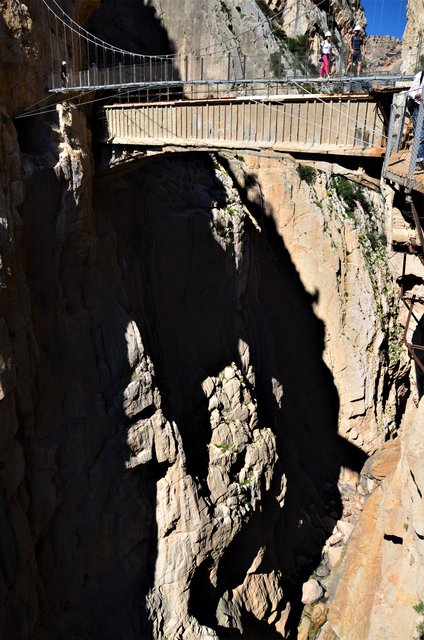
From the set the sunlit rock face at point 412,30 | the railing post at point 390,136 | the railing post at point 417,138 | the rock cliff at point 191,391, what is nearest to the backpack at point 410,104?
the railing post at point 390,136

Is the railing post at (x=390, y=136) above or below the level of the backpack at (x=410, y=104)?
below

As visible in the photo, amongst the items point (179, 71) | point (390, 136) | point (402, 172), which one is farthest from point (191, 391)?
point (179, 71)

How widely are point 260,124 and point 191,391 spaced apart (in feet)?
24.2

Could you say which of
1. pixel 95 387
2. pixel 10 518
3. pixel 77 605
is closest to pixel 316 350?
pixel 95 387

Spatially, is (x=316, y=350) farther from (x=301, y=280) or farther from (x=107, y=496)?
(x=107, y=496)

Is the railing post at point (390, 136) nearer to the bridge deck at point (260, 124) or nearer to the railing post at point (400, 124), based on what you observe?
the railing post at point (400, 124)

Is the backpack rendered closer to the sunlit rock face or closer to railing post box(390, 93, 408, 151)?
railing post box(390, 93, 408, 151)

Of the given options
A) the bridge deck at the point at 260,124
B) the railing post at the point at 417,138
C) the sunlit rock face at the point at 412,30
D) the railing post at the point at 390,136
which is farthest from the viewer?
the sunlit rock face at the point at 412,30

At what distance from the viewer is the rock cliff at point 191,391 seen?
11141 millimetres

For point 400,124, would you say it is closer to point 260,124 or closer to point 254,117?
point 260,124

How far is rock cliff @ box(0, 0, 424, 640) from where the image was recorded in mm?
11141

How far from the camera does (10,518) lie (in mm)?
10047

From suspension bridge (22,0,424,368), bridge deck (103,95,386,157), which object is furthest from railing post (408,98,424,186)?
bridge deck (103,95,386,157)

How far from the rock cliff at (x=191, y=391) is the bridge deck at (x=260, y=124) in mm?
558
